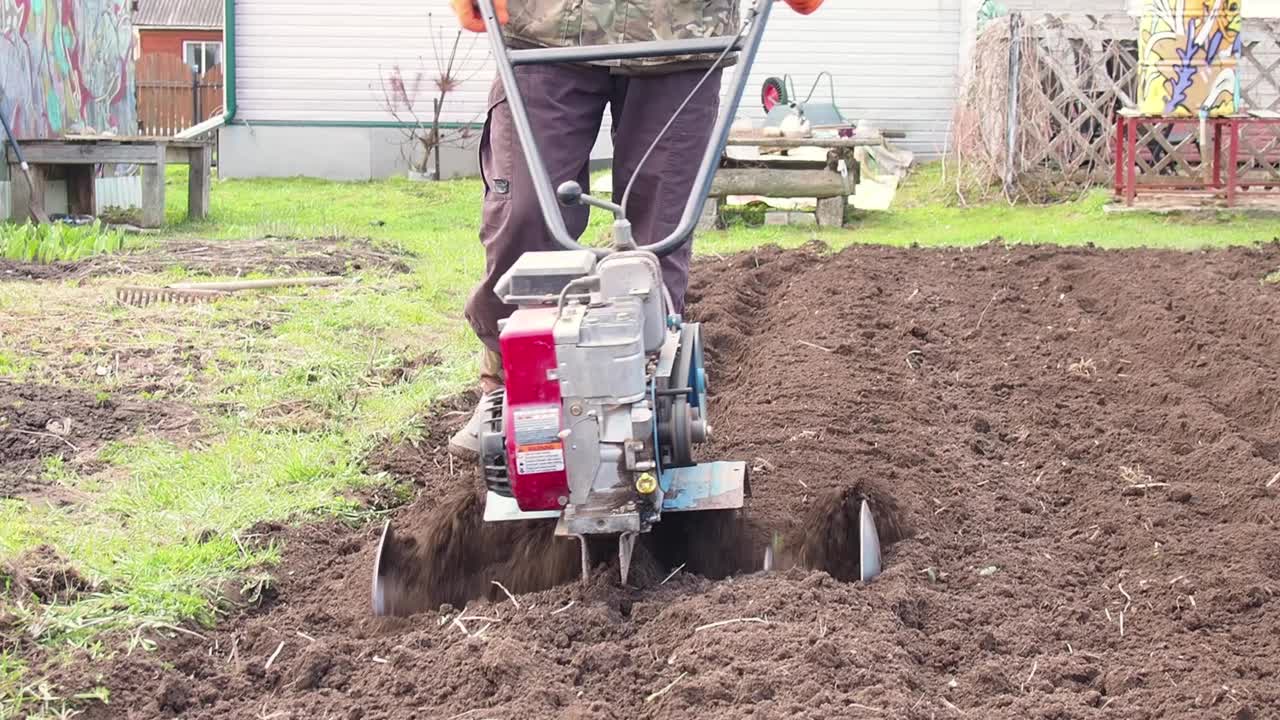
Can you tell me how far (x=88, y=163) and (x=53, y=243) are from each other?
2.98 metres

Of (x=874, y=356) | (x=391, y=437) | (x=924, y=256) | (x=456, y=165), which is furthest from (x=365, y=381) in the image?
(x=456, y=165)

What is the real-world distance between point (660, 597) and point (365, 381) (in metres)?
3.20

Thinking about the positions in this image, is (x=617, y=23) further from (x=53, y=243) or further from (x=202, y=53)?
(x=202, y=53)

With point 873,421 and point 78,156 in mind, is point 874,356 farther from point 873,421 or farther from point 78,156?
point 78,156

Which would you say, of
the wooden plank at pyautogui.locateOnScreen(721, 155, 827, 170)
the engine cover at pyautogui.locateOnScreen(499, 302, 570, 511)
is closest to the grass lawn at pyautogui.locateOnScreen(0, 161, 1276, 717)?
the wooden plank at pyautogui.locateOnScreen(721, 155, 827, 170)

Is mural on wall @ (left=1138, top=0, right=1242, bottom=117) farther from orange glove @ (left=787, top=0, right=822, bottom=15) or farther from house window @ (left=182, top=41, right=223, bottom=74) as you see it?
house window @ (left=182, top=41, right=223, bottom=74)

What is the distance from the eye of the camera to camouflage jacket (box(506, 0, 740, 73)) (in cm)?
421

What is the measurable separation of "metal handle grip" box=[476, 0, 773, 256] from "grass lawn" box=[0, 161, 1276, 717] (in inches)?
49.6

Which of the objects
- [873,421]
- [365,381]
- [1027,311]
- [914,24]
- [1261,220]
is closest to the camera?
[873,421]

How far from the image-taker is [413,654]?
3289mm

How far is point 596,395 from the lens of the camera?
126 inches

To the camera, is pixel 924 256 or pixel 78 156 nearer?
pixel 924 256

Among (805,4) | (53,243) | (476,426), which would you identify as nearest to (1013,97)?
(53,243)

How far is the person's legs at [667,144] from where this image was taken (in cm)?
428
